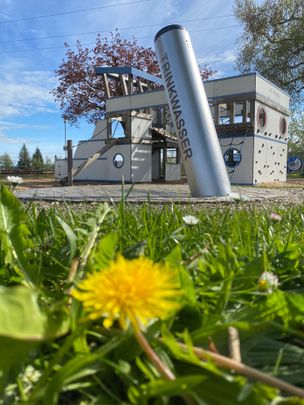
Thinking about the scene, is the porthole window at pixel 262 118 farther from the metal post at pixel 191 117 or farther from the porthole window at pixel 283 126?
the metal post at pixel 191 117

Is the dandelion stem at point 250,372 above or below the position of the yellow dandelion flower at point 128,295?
below

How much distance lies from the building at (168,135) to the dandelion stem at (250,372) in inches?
387

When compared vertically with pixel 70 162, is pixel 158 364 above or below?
below

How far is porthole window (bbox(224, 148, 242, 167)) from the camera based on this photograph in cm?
993

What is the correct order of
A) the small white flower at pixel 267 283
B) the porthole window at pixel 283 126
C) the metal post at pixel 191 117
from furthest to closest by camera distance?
the porthole window at pixel 283 126
the metal post at pixel 191 117
the small white flower at pixel 267 283

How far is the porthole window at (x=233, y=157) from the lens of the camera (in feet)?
32.6

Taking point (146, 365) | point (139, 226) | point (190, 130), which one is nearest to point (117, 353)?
point (146, 365)

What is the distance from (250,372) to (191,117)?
195 inches

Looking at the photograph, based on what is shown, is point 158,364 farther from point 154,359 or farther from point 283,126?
point 283,126

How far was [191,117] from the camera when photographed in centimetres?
505

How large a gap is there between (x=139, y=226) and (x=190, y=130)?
4275 millimetres

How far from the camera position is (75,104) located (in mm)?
20688

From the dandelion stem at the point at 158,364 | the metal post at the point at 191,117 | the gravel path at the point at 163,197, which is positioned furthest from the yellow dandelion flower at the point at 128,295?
the metal post at the point at 191,117

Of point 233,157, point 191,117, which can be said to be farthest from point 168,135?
point 191,117
